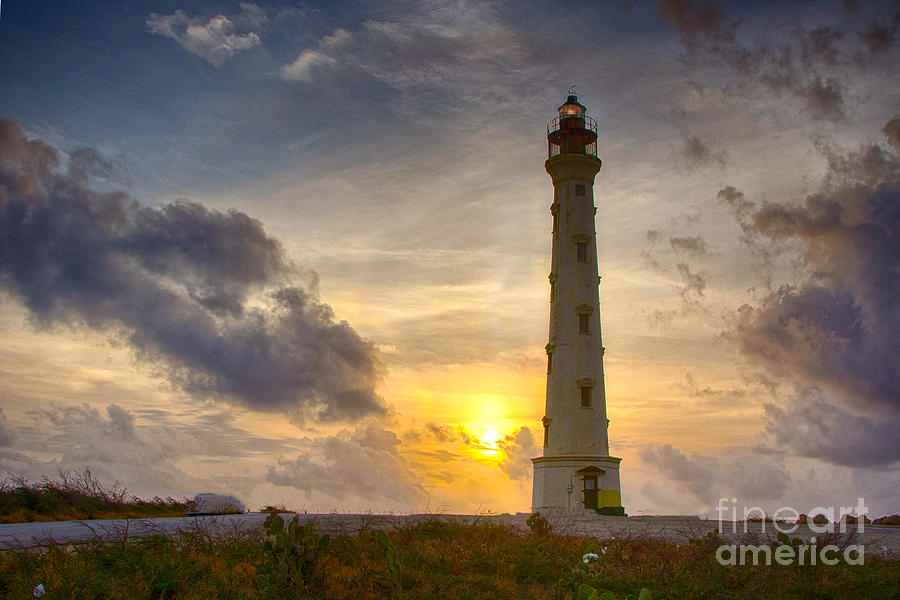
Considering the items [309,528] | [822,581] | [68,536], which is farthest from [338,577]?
[822,581]

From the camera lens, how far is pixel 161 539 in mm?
12555

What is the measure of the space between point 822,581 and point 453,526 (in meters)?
6.92

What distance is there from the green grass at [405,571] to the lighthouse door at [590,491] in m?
18.6

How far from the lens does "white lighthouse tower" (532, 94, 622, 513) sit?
1314 inches

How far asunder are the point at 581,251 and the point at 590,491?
11310 millimetres

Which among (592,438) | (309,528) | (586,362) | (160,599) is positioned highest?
(586,362)

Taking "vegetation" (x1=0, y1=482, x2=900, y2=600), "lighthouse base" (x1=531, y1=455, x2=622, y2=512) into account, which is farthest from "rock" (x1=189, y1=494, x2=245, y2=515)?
"lighthouse base" (x1=531, y1=455, x2=622, y2=512)

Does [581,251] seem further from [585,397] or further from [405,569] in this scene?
[405,569]

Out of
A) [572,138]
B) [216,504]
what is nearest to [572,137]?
[572,138]

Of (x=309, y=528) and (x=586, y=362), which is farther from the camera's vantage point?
(x=586, y=362)

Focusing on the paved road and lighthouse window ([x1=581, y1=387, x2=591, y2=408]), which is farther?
lighthouse window ([x1=581, y1=387, x2=591, y2=408])

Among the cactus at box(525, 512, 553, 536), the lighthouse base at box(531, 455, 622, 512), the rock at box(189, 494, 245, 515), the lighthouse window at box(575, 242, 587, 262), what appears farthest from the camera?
the lighthouse window at box(575, 242, 587, 262)

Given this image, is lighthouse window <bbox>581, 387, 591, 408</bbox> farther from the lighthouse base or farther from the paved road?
the paved road

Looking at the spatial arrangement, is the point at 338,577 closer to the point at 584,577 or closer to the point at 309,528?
the point at 309,528
